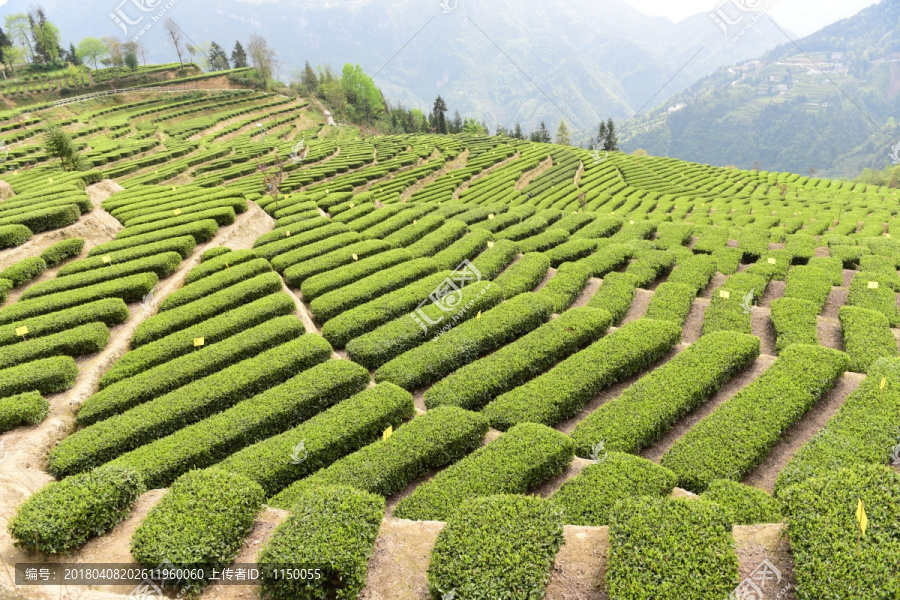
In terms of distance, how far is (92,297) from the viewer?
14.1 meters

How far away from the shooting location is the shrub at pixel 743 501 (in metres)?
7.41

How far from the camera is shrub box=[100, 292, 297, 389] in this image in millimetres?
11844

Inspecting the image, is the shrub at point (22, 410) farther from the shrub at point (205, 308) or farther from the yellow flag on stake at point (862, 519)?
the yellow flag on stake at point (862, 519)

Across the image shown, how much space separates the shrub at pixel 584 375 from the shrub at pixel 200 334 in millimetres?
7952

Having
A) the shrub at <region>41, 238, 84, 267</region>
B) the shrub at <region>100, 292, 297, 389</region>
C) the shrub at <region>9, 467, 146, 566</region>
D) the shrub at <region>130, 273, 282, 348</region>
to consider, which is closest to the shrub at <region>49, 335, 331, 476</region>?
the shrub at <region>100, 292, 297, 389</region>

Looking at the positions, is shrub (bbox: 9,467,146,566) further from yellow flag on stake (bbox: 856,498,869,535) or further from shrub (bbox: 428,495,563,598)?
yellow flag on stake (bbox: 856,498,869,535)

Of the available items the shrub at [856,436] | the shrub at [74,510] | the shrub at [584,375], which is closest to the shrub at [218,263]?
the shrub at [74,510]

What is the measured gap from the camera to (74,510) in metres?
6.80

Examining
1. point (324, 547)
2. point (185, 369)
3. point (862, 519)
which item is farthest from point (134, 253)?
point (862, 519)

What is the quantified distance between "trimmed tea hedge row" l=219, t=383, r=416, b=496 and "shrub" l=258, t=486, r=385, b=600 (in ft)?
7.69

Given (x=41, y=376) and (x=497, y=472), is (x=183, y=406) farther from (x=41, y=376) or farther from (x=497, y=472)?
(x=497, y=472)

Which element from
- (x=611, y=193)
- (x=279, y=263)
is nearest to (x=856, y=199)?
(x=611, y=193)

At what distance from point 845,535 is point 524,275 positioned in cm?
1248

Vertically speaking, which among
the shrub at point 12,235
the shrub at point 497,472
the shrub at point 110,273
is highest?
the shrub at point 12,235
